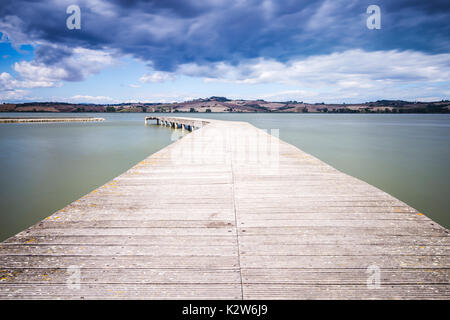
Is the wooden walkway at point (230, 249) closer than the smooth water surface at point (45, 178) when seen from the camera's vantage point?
Yes

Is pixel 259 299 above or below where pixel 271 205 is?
below

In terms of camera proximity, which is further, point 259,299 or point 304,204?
point 304,204

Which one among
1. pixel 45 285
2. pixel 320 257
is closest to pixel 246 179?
pixel 320 257

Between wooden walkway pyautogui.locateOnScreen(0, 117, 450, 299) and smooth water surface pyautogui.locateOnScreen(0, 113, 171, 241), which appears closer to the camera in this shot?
wooden walkway pyautogui.locateOnScreen(0, 117, 450, 299)

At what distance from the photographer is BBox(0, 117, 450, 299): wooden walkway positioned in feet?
5.11

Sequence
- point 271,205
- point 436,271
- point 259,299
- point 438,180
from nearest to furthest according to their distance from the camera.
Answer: point 259,299, point 436,271, point 271,205, point 438,180

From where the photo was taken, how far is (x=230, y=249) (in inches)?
77.1

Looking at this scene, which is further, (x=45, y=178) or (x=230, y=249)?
(x=45, y=178)

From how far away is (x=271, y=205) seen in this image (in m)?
2.88

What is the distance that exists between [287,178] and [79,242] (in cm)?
305

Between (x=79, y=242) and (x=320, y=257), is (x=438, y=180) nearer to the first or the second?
(x=320, y=257)

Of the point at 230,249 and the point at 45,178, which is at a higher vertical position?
the point at 230,249

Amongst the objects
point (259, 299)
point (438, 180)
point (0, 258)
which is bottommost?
point (438, 180)

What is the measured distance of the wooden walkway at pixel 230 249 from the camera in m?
1.56
